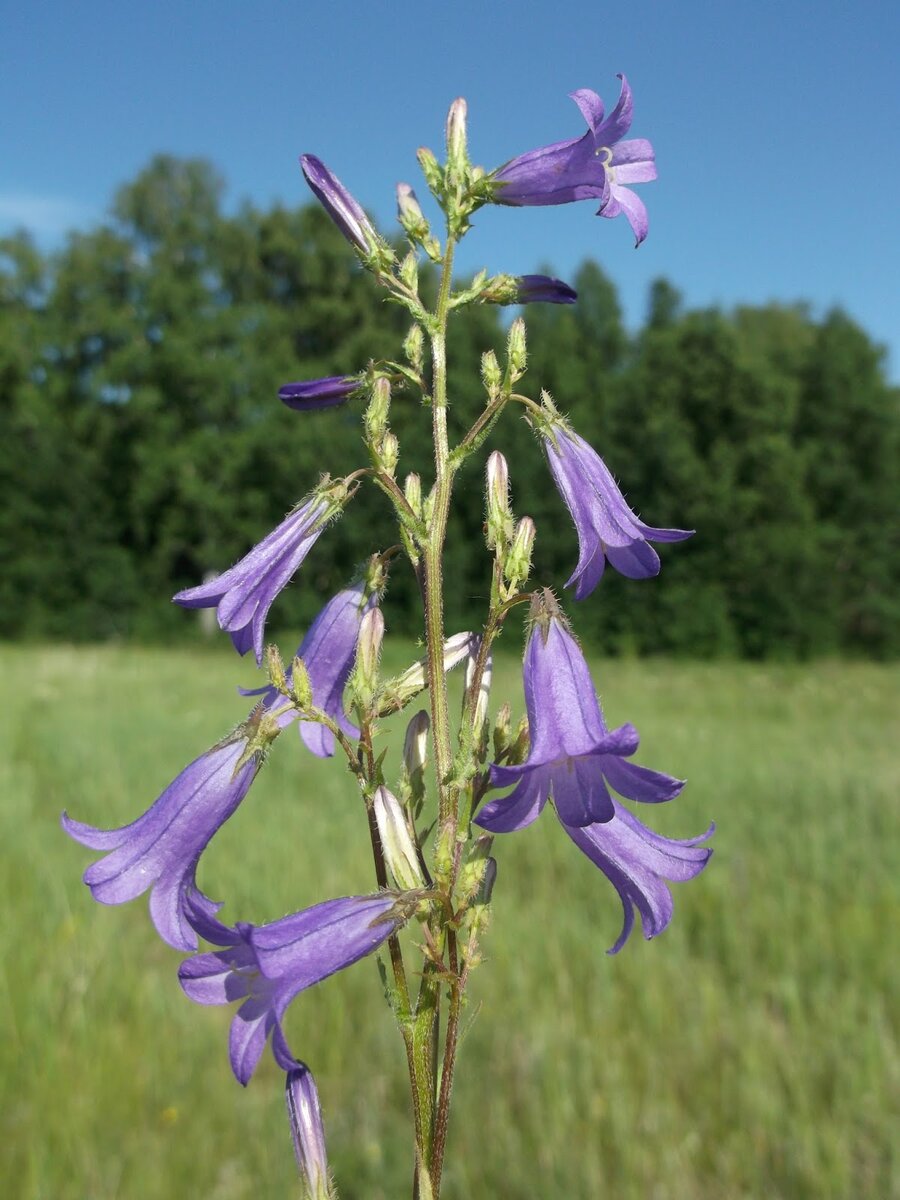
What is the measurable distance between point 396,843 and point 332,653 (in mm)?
376

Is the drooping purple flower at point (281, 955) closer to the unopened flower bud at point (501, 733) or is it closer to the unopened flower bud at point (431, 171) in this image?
the unopened flower bud at point (501, 733)

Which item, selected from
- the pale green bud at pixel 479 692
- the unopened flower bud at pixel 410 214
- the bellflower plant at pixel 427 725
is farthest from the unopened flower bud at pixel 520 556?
the unopened flower bud at pixel 410 214

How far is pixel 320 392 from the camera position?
1.39 m

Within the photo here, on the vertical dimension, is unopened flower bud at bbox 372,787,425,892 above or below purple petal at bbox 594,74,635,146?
below

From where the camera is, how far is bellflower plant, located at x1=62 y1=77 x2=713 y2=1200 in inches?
43.1

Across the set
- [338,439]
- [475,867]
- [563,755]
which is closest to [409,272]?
[563,755]

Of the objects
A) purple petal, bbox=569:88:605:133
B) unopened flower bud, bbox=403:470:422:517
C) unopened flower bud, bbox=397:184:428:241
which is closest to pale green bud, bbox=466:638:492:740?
unopened flower bud, bbox=403:470:422:517

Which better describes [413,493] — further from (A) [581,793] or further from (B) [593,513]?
(A) [581,793]

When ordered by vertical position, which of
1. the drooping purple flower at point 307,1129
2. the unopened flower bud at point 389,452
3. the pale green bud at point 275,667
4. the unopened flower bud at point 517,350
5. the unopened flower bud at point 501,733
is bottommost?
the drooping purple flower at point 307,1129

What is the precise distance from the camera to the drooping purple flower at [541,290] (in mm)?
1380

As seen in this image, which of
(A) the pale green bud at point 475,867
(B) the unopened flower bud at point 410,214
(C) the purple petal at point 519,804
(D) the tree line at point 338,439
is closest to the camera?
(C) the purple petal at point 519,804

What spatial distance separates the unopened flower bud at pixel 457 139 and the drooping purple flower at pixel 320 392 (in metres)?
0.33

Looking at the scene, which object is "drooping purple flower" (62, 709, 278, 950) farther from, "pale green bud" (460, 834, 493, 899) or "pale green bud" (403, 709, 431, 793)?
"pale green bud" (460, 834, 493, 899)

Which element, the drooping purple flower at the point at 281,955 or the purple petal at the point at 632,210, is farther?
the purple petal at the point at 632,210
